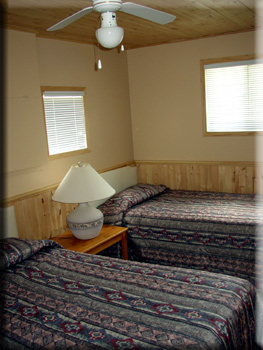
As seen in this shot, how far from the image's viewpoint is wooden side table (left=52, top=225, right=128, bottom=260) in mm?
3238

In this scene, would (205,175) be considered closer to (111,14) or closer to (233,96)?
(233,96)

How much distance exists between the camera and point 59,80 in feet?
12.3

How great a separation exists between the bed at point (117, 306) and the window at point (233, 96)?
2387 millimetres

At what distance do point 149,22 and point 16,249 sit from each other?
221cm

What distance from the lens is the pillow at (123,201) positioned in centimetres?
385

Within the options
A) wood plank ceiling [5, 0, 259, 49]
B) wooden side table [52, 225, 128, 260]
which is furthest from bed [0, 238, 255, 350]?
wood plank ceiling [5, 0, 259, 49]

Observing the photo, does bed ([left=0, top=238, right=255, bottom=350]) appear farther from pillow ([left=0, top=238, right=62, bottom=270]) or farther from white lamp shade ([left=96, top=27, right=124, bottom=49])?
white lamp shade ([left=96, top=27, right=124, bottom=49])

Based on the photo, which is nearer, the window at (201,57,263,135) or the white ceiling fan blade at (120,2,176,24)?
the white ceiling fan blade at (120,2,176,24)

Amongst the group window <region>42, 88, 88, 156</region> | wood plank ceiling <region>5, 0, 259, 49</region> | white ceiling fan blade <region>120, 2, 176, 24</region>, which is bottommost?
window <region>42, 88, 88, 156</region>

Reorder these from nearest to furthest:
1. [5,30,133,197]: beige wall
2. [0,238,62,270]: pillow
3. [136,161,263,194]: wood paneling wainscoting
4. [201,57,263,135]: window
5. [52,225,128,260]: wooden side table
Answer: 1. [0,238,62,270]: pillow
2. [5,30,133,197]: beige wall
3. [52,225,128,260]: wooden side table
4. [201,57,263,135]: window
5. [136,161,263,194]: wood paneling wainscoting

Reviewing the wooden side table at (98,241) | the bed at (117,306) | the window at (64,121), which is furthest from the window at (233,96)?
the bed at (117,306)

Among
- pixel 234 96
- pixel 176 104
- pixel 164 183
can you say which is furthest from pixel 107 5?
pixel 164 183

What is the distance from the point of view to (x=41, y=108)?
338cm

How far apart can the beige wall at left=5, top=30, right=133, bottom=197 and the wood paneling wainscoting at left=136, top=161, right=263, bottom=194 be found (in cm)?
40
